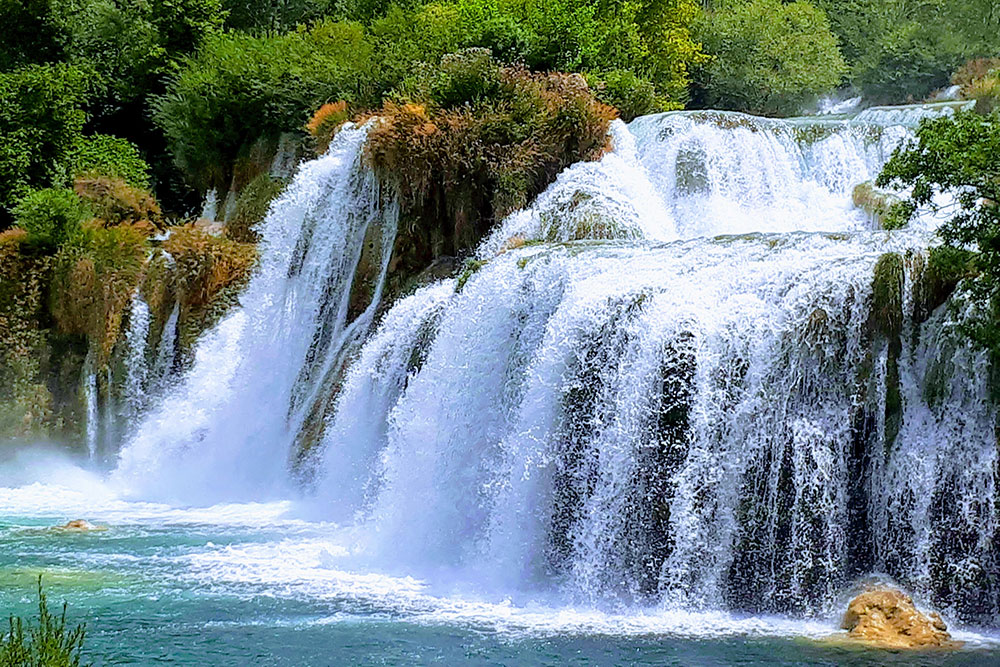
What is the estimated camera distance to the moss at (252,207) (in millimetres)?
20438

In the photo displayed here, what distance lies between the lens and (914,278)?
9.92m

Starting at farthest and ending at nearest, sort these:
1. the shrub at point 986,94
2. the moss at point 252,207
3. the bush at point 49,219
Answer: the shrub at point 986,94, the moss at point 252,207, the bush at point 49,219

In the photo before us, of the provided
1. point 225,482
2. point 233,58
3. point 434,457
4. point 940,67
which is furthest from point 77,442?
point 940,67

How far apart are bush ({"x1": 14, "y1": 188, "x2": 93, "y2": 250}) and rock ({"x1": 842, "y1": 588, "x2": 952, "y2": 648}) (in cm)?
1388

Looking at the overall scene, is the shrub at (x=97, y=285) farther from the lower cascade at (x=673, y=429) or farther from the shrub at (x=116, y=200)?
the lower cascade at (x=673, y=429)

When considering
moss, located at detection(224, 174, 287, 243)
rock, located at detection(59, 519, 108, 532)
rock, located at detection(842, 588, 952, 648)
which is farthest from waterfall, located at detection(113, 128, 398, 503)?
rock, located at detection(842, 588, 952, 648)

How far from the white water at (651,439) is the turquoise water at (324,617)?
0.14 metres

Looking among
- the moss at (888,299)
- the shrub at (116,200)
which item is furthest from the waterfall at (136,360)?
the moss at (888,299)

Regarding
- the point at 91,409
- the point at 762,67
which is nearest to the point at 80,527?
the point at 91,409

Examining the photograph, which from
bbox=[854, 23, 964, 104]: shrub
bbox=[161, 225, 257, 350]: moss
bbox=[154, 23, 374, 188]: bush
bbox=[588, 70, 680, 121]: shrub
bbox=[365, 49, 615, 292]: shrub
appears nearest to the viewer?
bbox=[365, 49, 615, 292]: shrub

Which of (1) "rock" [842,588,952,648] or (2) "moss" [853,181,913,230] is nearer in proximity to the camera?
(1) "rock" [842,588,952,648]

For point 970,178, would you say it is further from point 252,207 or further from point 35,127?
point 35,127

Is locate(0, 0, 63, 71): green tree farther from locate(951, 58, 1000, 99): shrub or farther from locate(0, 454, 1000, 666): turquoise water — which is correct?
locate(951, 58, 1000, 99): shrub

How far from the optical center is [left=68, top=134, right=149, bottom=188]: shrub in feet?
75.5
